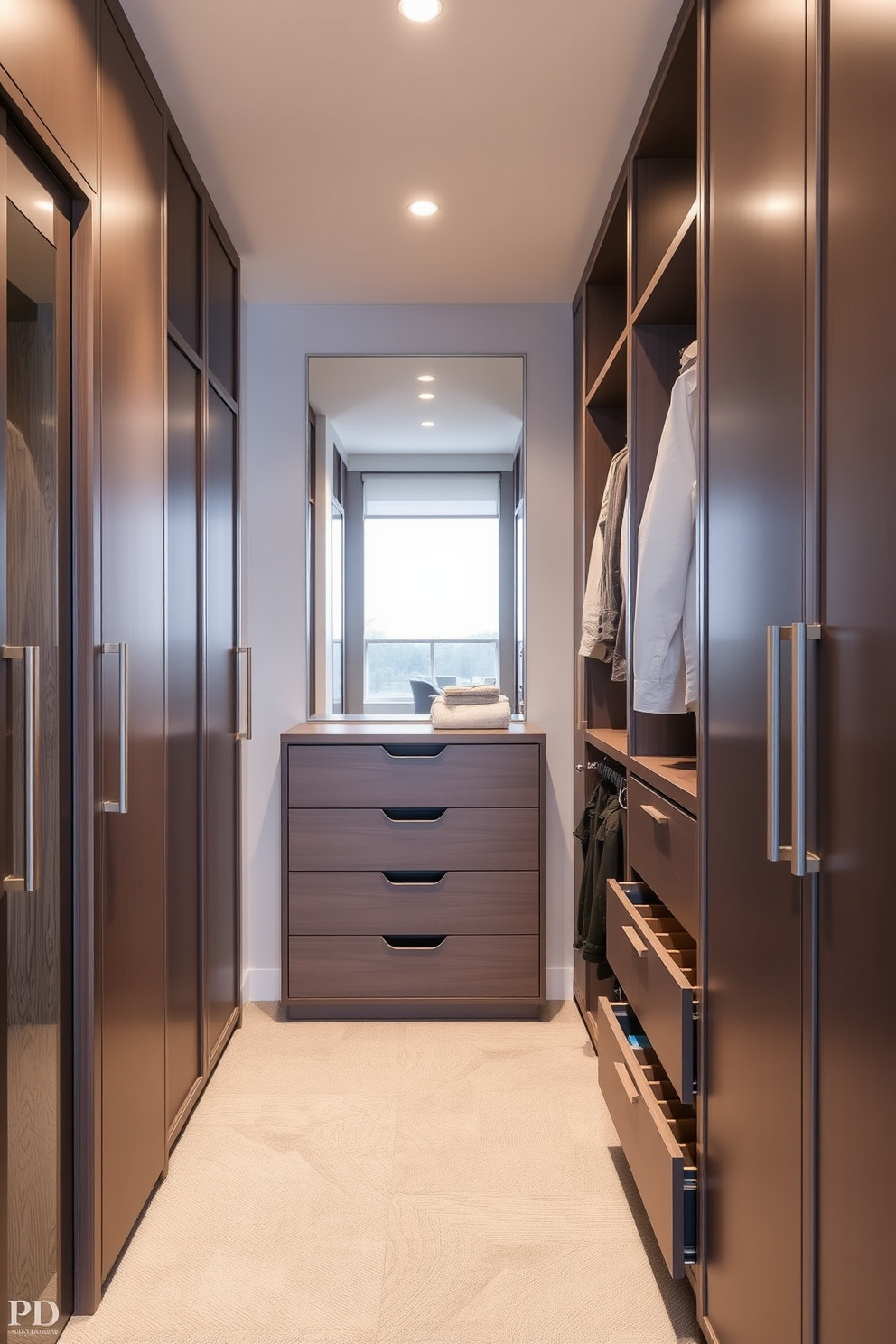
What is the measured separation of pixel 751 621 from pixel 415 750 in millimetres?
1853

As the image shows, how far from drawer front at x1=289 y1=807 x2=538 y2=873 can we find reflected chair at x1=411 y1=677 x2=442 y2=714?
1.65 ft

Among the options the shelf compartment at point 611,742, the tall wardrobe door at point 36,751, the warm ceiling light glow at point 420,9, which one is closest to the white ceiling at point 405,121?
the warm ceiling light glow at point 420,9

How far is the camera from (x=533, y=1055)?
2740 mm

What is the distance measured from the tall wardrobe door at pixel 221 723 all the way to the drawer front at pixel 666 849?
1.19 meters

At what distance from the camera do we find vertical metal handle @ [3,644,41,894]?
1.31 meters

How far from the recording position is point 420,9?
5.74 feet

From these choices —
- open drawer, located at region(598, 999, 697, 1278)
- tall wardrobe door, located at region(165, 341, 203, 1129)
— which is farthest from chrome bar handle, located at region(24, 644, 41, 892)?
open drawer, located at region(598, 999, 697, 1278)

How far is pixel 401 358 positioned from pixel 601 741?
161 cm

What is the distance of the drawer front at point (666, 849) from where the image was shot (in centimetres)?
162

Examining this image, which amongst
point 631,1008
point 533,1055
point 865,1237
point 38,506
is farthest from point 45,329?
point 533,1055

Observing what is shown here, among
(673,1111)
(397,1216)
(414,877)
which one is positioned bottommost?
(397,1216)

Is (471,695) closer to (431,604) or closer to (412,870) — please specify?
(431,604)

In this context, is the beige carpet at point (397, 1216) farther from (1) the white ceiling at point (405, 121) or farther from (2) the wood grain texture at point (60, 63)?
(1) the white ceiling at point (405, 121)

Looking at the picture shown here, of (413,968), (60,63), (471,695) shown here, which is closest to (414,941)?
(413,968)
